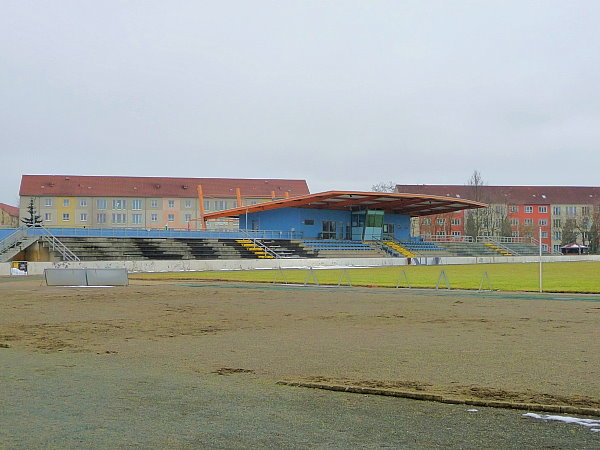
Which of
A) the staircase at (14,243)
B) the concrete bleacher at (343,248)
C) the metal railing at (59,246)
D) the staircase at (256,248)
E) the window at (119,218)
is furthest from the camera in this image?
the window at (119,218)

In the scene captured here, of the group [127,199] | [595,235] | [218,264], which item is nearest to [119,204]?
[127,199]

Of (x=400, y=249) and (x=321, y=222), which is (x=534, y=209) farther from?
(x=321, y=222)

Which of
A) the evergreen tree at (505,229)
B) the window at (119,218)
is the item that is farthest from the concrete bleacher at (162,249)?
the evergreen tree at (505,229)

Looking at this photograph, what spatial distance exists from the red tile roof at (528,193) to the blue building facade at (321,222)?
63.8 m

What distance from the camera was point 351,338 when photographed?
14.1m

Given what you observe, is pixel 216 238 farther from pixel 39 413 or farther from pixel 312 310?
pixel 39 413

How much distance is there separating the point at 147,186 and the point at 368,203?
196 feet

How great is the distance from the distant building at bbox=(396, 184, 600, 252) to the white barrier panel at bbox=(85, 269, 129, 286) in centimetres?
10691

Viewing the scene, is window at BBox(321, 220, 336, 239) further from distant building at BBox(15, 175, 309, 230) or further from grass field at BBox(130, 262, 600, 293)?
grass field at BBox(130, 262, 600, 293)

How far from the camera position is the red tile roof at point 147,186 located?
124 metres

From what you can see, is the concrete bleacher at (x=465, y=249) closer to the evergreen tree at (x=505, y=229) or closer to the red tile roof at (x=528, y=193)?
the evergreen tree at (x=505, y=229)

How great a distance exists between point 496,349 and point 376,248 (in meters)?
69.9

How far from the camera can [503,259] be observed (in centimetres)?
8712

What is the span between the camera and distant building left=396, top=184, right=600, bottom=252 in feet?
453
